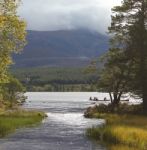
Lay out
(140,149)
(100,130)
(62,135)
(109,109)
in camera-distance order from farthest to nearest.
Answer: (109,109) < (62,135) < (100,130) < (140,149)

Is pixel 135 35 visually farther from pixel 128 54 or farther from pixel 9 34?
pixel 9 34

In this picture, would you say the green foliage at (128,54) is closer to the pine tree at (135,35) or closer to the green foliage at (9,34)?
the pine tree at (135,35)

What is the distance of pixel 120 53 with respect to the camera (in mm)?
80188

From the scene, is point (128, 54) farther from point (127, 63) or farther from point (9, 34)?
point (9, 34)

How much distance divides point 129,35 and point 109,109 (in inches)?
660

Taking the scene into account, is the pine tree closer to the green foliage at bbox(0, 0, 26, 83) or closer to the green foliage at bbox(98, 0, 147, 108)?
the green foliage at bbox(98, 0, 147, 108)

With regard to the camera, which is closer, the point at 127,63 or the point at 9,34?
the point at 9,34

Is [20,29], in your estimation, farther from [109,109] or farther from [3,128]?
[109,109]

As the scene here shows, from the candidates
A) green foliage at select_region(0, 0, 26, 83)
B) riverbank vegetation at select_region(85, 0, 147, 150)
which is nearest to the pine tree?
riverbank vegetation at select_region(85, 0, 147, 150)

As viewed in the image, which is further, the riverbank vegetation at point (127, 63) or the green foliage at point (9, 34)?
the riverbank vegetation at point (127, 63)

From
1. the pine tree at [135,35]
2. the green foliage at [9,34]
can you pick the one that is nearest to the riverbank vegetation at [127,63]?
the pine tree at [135,35]

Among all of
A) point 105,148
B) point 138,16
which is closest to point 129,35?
point 138,16

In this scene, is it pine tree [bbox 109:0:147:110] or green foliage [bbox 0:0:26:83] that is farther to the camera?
pine tree [bbox 109:0:147:110]

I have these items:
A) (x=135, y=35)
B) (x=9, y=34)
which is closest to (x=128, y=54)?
(x=135, y=35)
